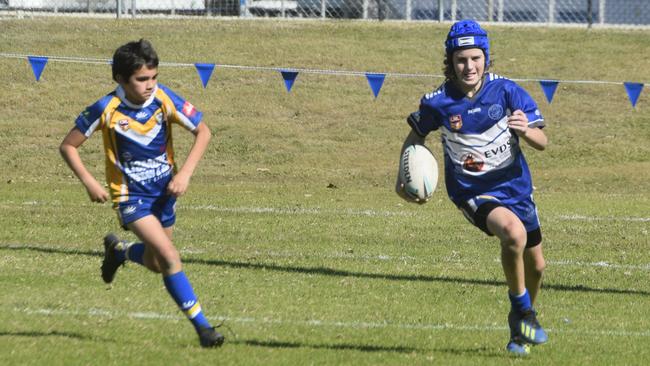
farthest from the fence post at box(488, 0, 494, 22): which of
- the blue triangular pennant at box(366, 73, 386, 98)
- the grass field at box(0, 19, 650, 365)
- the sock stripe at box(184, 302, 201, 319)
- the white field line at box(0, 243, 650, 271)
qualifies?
the sock stripe at box(184, 302, 201, 319)

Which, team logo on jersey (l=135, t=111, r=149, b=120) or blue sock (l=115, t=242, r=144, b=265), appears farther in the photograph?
blue sock (l=115, t=242, r=144, b=265)

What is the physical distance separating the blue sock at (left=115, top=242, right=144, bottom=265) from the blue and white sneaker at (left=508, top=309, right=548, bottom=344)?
7.90 feet

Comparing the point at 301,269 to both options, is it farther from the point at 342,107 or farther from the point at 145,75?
the point at 342,107

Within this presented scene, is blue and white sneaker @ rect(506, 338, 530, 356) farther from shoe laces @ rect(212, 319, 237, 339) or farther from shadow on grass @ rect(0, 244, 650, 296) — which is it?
shadow on grass @ rect(0, 244, 650, 296)

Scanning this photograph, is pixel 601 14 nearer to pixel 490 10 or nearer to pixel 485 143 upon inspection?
pixel 490 10

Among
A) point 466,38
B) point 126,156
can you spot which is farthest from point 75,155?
point 466,38

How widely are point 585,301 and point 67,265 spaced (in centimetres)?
408

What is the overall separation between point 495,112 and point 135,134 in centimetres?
211

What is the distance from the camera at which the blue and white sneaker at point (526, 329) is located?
285 inches

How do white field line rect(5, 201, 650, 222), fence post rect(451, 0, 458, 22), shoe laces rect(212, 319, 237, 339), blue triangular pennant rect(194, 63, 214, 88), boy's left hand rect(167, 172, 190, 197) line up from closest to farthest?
boy's left hand rect(167, 172, 190, 197), shoe laces rect(212, 319, 237, 339), white field line rect(5, 201, 650, 222), blue triangular pennant rect(194, 63, 214, 88), fence post rect(451, 0, 458, 22)

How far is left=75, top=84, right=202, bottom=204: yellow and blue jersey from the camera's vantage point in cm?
748

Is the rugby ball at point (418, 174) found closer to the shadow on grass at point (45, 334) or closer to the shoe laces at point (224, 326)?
the shoe laces at point (224, 326)

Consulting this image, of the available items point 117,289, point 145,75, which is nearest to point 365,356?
point 145,75

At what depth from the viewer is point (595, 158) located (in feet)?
69.3
